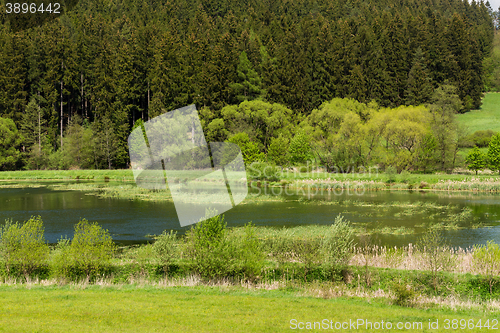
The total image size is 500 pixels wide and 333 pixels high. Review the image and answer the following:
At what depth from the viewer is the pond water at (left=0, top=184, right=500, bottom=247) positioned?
27.9 meters

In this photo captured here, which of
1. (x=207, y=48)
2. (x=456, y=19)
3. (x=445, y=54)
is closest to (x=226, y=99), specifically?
(x=207, y=48)

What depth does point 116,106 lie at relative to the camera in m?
80.7

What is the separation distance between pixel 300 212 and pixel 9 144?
193ft

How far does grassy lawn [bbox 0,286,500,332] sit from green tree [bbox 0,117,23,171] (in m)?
65.2

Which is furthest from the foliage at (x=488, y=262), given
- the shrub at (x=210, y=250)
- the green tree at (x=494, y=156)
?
the green tree at (x=494, y=156)

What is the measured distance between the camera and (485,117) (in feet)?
289

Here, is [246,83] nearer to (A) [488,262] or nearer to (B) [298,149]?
(B) [298,149]

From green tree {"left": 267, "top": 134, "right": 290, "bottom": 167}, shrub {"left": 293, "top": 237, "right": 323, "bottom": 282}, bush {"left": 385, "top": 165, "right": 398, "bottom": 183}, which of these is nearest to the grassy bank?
bush {"left": 385, "top": 165, "right": 398, "bottom": 183}

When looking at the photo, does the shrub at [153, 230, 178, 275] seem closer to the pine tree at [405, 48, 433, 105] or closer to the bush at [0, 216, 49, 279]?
the bush at [0, 216, 49, 279]

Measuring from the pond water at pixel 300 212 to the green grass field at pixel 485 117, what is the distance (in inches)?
1524

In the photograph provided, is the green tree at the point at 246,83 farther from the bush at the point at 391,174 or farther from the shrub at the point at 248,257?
the shrub at the point at 248,257

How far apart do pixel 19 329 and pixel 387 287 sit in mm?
11829

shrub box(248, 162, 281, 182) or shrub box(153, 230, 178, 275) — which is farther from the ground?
shrub box(248, 162, 281, 182)

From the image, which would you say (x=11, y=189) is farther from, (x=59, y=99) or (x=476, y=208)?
(x=476, y=208)
